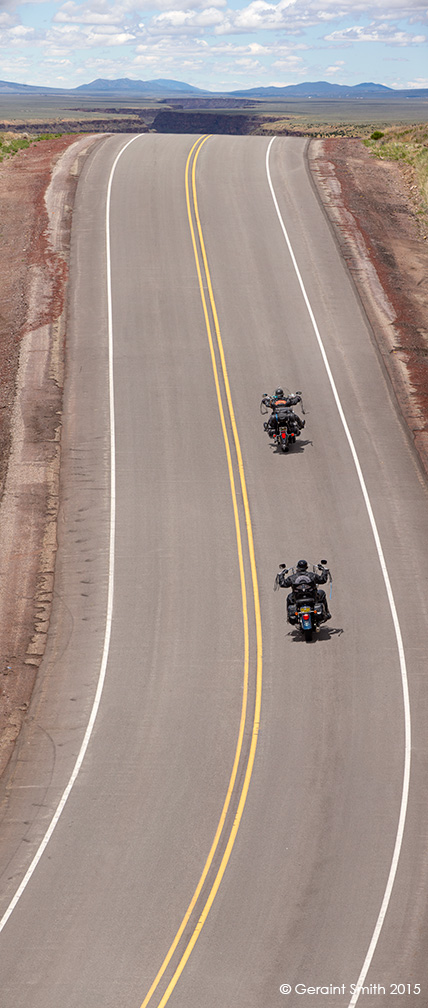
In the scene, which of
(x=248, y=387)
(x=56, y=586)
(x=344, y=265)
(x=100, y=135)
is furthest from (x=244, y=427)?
(x=100, y=135)

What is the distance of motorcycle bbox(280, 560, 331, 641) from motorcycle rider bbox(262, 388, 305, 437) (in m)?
9.92

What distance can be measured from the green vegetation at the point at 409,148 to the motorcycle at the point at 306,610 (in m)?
37.5

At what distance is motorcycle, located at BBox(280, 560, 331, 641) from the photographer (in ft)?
74.2

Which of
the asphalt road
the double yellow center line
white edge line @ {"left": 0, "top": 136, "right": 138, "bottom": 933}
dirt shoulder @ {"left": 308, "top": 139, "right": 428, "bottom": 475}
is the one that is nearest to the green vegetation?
dirt shoulder @ {"left": 308, "top": 139, "right": 428, "bottom": 475}

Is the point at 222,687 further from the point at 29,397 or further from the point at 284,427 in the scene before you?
the point at 29,397

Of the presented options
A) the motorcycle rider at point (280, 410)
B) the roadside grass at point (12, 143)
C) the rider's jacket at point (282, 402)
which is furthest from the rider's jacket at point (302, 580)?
the roadside grass at point (12, 143)

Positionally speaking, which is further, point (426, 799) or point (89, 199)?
point (89, 199)

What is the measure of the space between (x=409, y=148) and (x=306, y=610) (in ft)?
161

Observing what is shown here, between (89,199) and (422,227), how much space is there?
666 inches

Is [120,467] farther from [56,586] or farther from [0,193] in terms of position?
[0,193]

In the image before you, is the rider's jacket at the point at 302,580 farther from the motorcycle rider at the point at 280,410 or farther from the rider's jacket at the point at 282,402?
the rider's jacket at the point at 282,402

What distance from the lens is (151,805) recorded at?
19375 mm

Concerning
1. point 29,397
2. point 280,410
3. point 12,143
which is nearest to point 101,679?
point 280,410

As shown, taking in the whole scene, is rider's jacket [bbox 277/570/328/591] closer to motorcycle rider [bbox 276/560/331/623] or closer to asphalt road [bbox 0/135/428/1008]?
motorcycle rider [bbox 276/560/331/623]
